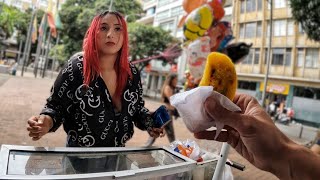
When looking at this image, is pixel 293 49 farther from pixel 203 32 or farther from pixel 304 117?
pixel 203 32

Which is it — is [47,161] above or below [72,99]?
below

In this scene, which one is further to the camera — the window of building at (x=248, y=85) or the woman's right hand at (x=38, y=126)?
the window of building at (x=248, y=85)

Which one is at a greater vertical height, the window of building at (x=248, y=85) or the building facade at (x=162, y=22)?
the building facade at (x=162, y=22)

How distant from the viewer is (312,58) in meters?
21.8

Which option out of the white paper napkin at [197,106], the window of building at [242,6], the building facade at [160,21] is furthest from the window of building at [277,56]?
the white paper napkin at [197,106]

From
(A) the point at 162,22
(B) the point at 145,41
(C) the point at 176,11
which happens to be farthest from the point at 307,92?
(A) the point at 162,22

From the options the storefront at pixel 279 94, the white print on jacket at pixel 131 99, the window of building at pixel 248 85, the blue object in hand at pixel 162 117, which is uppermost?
the window of building at pixel 248 85

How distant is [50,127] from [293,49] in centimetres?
2399

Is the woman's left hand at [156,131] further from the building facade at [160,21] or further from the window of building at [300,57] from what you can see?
the building facade at [160,21]

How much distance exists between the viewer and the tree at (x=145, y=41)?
23.7 m

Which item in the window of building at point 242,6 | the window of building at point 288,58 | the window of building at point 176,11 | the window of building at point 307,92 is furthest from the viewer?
the window of building at point 176,11

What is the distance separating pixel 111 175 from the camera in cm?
117

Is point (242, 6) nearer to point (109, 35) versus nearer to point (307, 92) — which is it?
point (307, 92)

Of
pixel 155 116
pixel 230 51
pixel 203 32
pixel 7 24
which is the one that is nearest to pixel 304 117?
pixel 230 51
